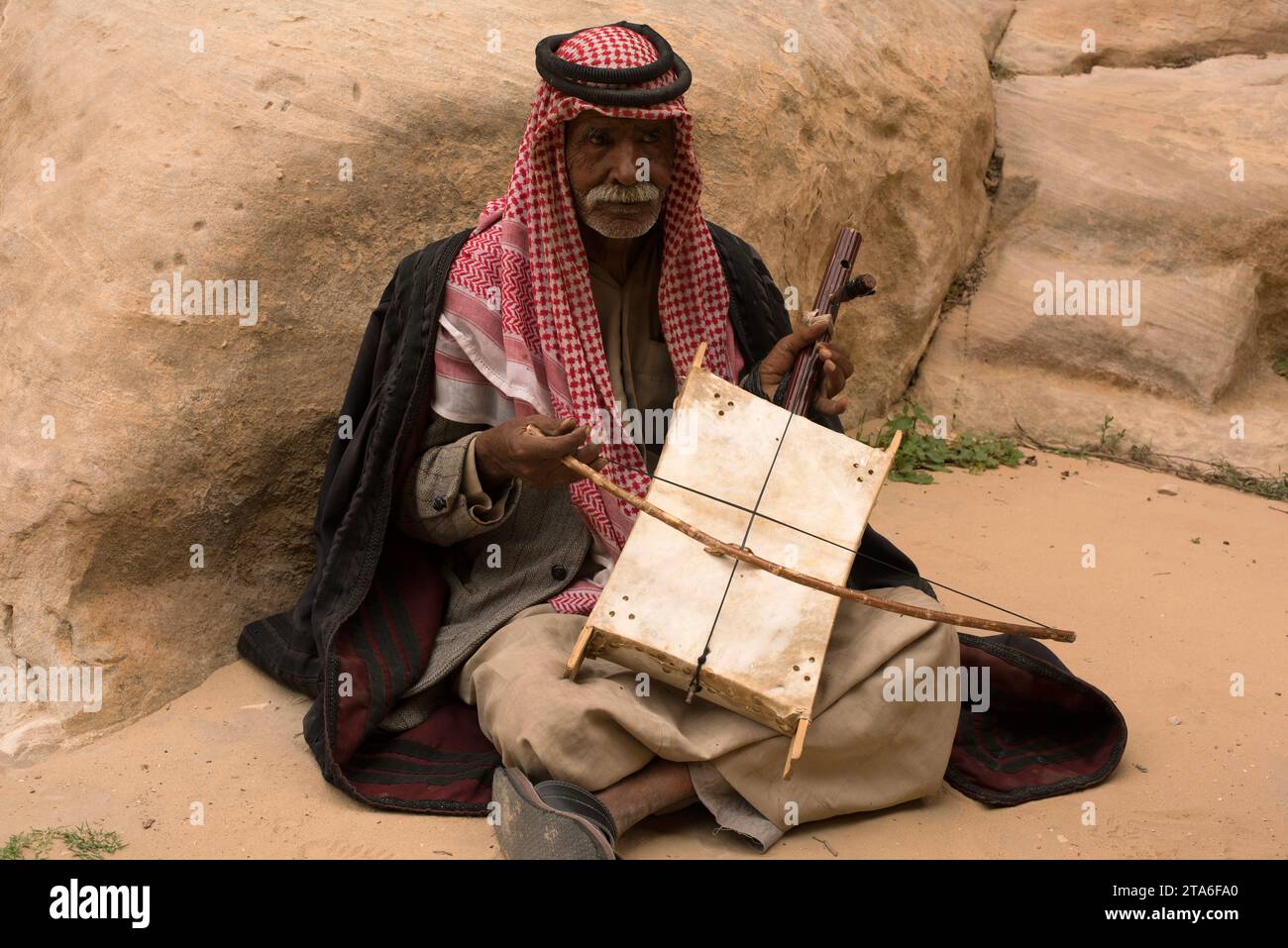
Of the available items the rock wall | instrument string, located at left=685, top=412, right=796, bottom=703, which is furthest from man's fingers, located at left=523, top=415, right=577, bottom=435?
the rock wall

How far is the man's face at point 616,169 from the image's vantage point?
3.46 metres

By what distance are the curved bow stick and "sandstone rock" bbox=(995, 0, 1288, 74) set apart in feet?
16.7

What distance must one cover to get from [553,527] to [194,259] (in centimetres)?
130

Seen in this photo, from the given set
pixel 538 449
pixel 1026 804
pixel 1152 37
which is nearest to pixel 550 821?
pixel 538 449

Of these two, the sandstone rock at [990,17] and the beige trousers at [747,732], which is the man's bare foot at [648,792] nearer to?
the beige trousers at [747,732]

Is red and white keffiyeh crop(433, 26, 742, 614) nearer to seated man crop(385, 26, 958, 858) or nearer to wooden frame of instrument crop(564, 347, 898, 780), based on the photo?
seated man crop(385, 26, 958, 858)

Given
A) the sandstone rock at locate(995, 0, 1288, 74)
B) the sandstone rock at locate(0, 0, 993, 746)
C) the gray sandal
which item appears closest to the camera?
the gray sandal

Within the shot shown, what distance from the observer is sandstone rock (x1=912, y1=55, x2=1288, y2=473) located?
6320mm

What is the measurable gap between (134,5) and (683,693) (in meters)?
2.85

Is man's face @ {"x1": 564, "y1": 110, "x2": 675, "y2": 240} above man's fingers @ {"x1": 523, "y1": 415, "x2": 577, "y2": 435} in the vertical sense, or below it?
above

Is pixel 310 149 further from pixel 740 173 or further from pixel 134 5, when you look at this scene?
pixel 740 173

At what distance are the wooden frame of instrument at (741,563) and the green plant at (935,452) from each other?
256cm

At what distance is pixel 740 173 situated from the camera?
4.98m

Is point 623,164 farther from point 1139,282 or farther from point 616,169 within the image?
point 1139,282
